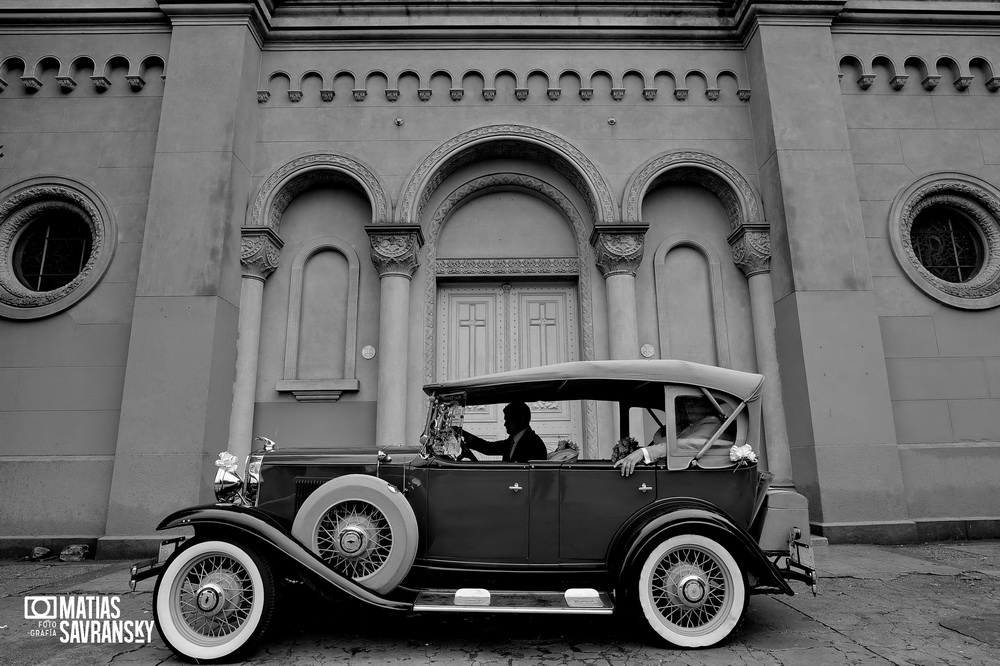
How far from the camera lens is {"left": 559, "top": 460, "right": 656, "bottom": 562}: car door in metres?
→ 4.11

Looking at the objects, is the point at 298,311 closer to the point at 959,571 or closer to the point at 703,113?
the point at 703,113

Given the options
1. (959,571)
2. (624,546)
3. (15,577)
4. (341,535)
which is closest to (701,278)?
(959,571)

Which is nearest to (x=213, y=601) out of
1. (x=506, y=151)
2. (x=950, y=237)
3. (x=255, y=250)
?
(x=255, y=250)

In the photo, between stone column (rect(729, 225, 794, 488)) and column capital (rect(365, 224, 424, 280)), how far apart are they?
4.89m

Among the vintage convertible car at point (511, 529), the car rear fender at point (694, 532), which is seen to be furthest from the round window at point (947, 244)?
the car rear fender at point (694, 532)

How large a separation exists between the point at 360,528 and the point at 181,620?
1228 millimetres

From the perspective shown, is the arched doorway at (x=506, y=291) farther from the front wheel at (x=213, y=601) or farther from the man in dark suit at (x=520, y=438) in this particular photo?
the front wheel at (x=213, y=601)

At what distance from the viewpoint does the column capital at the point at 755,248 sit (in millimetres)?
8531

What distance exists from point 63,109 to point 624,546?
33.1ft

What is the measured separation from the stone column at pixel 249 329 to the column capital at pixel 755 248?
7000 millimetres

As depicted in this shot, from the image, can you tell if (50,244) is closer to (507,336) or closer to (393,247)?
(393,247)

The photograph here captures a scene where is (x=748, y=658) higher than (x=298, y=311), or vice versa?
(x=298, y=311)

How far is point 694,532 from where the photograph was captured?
392 cm

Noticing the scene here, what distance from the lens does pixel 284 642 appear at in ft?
13.0
